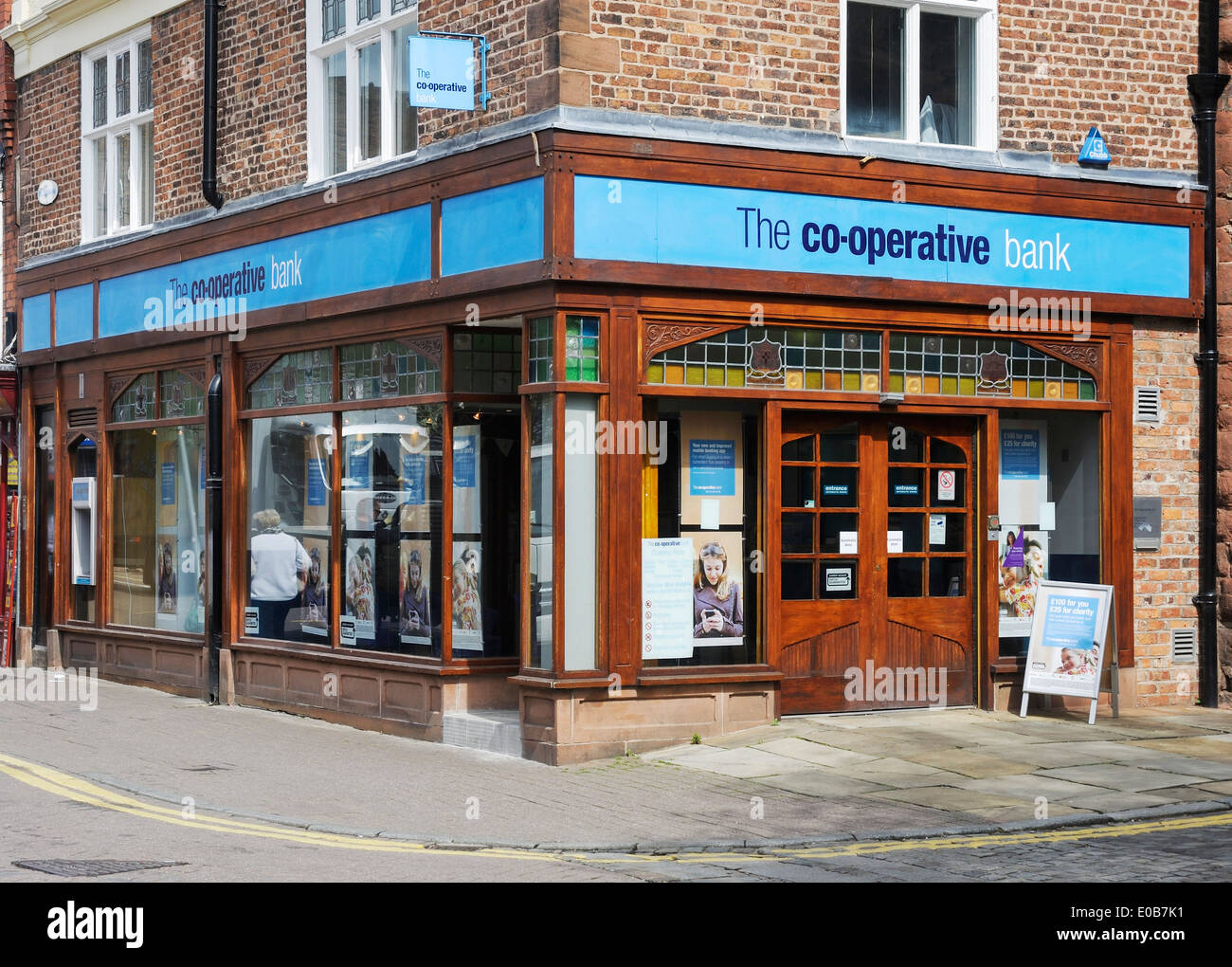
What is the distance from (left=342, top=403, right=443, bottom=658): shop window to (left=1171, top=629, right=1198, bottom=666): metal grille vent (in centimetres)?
652

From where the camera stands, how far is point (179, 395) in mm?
17844

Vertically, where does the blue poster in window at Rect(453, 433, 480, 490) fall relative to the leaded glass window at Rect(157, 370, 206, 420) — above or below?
below

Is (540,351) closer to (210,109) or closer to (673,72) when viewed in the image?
(673,72)

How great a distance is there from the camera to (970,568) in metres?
14.1

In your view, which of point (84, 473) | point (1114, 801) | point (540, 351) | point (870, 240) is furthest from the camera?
point (84, 473)

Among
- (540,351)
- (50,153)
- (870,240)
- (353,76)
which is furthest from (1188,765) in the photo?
(50,153)

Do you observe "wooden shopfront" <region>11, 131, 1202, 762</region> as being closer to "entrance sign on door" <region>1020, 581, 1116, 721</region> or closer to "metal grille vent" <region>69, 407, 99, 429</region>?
"entrance sign on door" <region>1020, 581, 1116, 721</region>

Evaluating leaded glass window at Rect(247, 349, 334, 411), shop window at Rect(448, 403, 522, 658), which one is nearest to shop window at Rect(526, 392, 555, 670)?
shop window at Rect(448, 403, 522, 658)

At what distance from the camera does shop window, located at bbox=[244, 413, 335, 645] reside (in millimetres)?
15469

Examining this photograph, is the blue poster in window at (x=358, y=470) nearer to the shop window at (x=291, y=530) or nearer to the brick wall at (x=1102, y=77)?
the shop window at (x=291, y=530)

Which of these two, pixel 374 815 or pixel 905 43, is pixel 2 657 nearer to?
pixel 374 815

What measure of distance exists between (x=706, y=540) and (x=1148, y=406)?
444 centimetres

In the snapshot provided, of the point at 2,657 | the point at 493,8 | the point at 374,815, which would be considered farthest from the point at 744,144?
the point at 2,657

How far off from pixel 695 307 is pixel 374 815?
470cm
